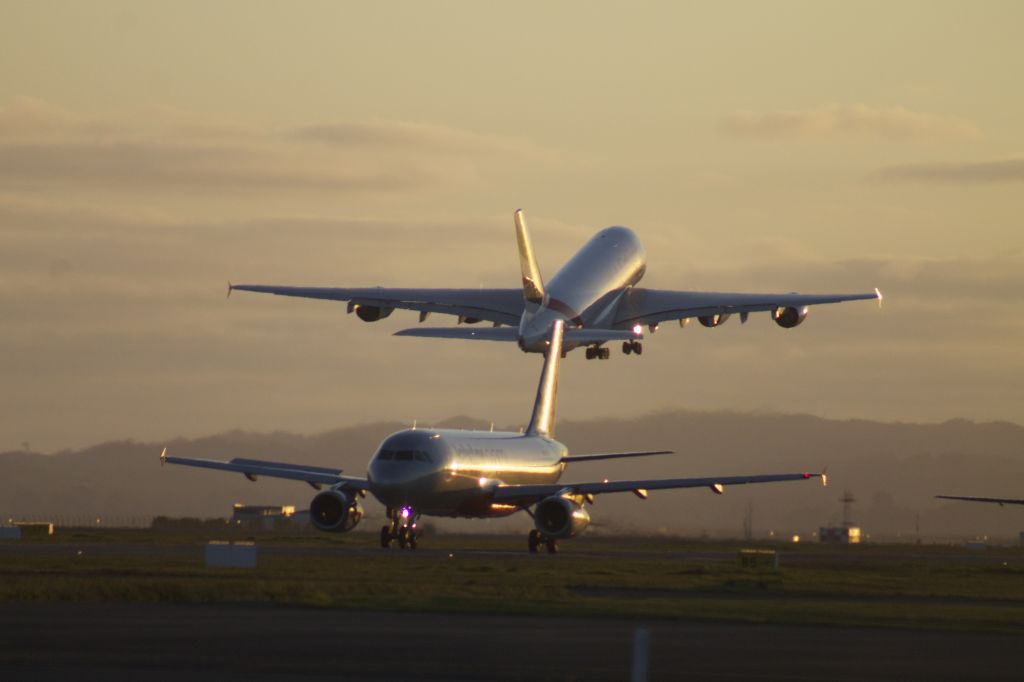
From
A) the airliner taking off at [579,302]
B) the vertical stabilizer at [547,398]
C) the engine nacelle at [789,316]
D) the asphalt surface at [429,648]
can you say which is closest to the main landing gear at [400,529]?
the vertical stabilizer at [547,398]

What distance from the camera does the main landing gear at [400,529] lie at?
63781 millimetres

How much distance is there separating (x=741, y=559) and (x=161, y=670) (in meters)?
35.8

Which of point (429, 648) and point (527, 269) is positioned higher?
point (527, 269)

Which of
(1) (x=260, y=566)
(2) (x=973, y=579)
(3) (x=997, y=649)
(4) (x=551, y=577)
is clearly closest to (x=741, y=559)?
(2) (x=973, y=579)

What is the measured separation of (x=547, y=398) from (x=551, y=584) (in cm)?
3429

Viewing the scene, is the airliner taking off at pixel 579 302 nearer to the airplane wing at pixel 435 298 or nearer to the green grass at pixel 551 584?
the airplane wing at pixel 435 298

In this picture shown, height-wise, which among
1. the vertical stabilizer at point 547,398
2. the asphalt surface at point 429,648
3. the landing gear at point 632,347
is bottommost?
the asphalt surface at point 429,648

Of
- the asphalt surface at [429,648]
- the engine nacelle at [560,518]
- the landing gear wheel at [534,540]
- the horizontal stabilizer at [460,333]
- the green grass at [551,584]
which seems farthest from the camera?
the horizontal stabilizer at [460,333]

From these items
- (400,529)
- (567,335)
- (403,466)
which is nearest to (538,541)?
(400,529)

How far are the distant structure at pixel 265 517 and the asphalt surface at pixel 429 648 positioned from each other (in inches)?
3118

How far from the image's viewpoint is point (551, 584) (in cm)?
4219

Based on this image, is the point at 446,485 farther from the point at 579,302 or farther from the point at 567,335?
the point at 579,302

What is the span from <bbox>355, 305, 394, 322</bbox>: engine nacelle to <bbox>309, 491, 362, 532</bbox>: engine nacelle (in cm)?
2971

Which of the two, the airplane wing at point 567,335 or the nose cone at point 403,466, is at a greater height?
the airplane wing at point 567,335
